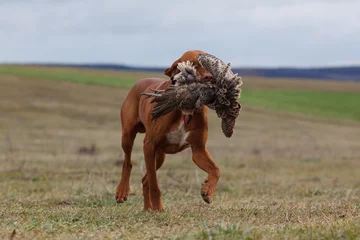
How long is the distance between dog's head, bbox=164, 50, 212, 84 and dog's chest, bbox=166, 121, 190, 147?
53cm

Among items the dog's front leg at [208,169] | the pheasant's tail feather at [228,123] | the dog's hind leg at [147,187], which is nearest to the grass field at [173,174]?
the dog's hind leg at [147,187]

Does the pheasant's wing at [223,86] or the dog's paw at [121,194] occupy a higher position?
the pheasant's wing at [223,86]

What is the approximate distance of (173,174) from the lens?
1521 centimetres

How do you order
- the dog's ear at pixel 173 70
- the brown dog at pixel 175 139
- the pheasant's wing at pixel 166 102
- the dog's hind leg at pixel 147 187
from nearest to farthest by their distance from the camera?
1. the pheasant's wing at pixel 166 102
2. the brown dog at pixel 175 139
3. the dog's ear at pixel 173 70
4. the dog's hind leg at pixel 147 187

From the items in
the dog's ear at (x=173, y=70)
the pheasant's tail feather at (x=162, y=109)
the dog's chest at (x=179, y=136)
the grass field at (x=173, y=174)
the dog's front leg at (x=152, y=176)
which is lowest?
the grass field at (x=173, y=174)

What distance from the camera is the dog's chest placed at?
7.17 metres

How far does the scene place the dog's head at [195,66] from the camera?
267 inches

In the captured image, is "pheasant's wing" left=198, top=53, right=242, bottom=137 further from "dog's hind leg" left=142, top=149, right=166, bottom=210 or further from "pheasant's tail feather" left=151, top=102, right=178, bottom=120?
"dog's hind leg" left=142, top=149, right=166, bottom=210

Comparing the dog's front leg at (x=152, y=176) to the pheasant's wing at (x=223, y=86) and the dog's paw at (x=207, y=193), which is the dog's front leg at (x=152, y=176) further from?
the pheasant's wing at (x=223, y=86)

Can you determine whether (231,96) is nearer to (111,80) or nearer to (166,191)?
(166,191)

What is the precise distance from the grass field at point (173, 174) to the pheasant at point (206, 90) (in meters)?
1.11

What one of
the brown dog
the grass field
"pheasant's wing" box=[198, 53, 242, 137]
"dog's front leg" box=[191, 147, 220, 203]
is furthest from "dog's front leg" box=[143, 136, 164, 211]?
"pheasant's wing" box=[198, 53, 242, 137]

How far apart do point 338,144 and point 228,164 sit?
10.4 meters

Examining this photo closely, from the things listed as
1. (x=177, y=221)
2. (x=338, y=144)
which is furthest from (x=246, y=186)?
(x=338, y=144)
